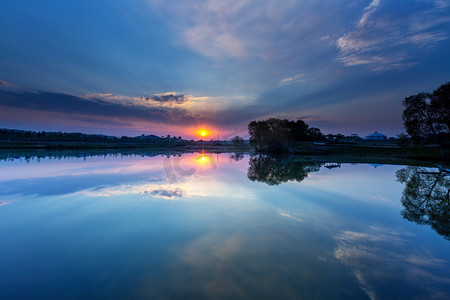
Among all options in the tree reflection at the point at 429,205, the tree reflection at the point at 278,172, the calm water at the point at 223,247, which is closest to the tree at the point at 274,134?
the tree reflection at the point at 278,172

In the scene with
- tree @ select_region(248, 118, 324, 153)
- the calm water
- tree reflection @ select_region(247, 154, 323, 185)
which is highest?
tree @ select_region(248, 118, 324, 153)

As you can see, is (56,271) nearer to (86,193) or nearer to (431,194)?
(86,193)

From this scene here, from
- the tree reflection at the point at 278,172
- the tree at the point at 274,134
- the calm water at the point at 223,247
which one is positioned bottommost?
the tree reflection at the point at 278,172

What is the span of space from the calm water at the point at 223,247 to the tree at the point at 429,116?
2659 cm

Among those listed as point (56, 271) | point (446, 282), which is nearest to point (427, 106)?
point (446, 282)

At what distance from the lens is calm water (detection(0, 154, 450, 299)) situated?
3.88 meters

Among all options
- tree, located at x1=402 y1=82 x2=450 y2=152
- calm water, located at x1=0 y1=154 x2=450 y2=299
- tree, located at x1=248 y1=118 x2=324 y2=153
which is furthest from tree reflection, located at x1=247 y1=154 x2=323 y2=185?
tree, located at x1=248 y1=118 x2=324 y2=153

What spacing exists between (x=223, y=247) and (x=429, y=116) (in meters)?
39.3

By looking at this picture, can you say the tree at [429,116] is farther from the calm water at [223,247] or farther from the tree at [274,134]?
the tree at [274,134]

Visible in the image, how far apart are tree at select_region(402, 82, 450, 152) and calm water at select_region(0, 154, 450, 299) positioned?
2659 centimetres

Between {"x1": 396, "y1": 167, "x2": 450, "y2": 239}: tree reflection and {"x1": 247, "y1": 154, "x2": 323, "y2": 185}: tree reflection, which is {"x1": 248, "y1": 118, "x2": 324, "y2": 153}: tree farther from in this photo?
{"x1": 396, "y1": 167, "x2": 450, "y2": 239}: tree reflection

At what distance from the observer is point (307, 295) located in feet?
12.0

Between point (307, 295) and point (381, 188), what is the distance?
14026 millimetres

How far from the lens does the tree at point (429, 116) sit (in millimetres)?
27170
